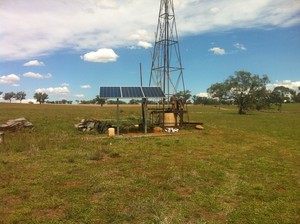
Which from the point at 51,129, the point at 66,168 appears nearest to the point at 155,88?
the point at 51,129

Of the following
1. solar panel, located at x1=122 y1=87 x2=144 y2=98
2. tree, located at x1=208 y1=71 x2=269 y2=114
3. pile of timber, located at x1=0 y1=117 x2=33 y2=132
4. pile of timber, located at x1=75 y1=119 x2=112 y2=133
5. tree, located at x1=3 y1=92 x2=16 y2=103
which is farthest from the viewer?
tree, located at x1=3 y1=92 x2=16 y2=103

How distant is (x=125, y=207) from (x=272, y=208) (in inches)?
131

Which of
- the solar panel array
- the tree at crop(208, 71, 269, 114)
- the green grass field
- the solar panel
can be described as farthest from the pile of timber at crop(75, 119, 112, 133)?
the tree at crop(208, 71, 269, 114)

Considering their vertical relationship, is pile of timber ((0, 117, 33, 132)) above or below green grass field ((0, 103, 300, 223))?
above

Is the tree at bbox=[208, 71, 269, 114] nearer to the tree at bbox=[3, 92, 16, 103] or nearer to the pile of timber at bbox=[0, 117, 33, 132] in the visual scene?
the pile of timber at bbox=[0, 117, 33, 132]

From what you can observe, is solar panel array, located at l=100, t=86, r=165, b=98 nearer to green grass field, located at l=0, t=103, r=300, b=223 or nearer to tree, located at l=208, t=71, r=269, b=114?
green grass field, located at l=0, t=103, r=300, b=223

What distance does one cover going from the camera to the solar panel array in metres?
19.0

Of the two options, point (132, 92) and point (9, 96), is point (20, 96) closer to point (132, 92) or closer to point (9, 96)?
point (9, 96)

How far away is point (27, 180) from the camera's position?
27.1 ft

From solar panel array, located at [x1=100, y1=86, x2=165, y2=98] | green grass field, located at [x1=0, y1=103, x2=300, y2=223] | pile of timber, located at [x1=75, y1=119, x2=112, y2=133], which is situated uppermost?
solar panel array, located at [x1=100, y1=86, x2=165, y2=98]

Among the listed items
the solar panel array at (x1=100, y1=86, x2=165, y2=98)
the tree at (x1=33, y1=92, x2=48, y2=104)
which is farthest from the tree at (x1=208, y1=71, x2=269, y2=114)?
the tree at (x1=33, y1=92, x2=48, y2=104)

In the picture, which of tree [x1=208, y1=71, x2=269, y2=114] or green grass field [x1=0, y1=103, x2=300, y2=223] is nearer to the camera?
green grass field [x1=0, y1=103, x2=300, y2=223]

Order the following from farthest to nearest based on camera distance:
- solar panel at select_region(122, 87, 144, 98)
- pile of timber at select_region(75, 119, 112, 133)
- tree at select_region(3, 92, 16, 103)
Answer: tree at select_region(3, 92, 16, 103) < pile of timber at select_region(75, 119, 112, 133) < solar panel at select_region(122, 87, 144, 98)

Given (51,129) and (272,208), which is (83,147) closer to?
(51,129)
